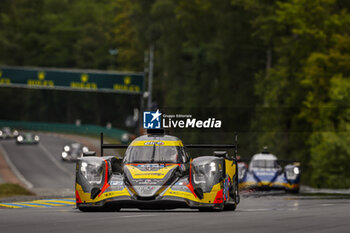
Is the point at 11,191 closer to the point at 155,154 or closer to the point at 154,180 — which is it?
the point at 155,154

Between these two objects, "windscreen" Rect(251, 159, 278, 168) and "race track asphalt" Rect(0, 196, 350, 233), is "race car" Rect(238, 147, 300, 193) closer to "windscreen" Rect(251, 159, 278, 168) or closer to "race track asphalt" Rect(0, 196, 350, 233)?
"windscreen" Rect(251, 159, 278, 168)

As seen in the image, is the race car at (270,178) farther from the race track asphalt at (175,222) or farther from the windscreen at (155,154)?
the windscreen at (155,154)

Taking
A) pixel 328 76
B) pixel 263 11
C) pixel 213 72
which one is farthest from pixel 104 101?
pixel 328 76

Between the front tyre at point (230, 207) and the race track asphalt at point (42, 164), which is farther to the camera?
the race track asphalt at point (42, 164)

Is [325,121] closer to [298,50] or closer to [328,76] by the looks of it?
[328,76]

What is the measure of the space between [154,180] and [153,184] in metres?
0.11

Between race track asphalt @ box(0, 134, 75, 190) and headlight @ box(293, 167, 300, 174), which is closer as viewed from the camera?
headlight @ box(293, 167, 300, 174)

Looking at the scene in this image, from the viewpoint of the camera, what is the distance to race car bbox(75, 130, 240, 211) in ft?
63.4

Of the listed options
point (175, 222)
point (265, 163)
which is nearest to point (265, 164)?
point (265, 163)

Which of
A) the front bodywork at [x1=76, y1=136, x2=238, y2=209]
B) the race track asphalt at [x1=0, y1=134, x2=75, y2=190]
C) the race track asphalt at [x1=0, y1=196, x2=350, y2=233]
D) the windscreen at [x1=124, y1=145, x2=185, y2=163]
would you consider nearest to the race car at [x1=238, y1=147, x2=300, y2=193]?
the windscreen at [x1=124, y1=145, x2=185, y2=163]

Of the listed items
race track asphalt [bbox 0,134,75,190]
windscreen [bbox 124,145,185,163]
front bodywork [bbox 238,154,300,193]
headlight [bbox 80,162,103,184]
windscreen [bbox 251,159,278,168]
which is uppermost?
windscreen [bbox 124,145,185,163]

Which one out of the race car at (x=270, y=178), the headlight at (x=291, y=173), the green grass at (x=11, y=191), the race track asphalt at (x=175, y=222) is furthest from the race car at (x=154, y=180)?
the headlight at (x=291, y=173)

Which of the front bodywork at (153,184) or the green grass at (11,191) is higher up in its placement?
the front bodywork at (153,184)

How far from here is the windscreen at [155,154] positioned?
2045 cm
